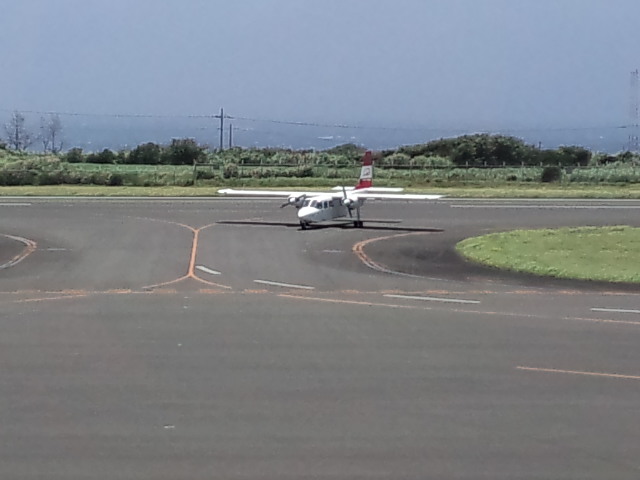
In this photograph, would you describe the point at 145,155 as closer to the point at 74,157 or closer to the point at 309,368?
the point at 74,157

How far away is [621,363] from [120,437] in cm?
927

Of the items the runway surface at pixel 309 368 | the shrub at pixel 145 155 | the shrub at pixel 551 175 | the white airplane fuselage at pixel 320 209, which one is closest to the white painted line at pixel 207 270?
the runway surface at pixel 309 368

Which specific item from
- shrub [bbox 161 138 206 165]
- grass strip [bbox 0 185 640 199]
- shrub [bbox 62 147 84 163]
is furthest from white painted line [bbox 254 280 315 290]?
shrub [bbox 62 147 84 163]

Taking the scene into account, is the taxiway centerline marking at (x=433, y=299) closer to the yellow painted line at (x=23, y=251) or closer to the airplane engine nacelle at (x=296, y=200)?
the yellow painted line at (x=23, y=251)

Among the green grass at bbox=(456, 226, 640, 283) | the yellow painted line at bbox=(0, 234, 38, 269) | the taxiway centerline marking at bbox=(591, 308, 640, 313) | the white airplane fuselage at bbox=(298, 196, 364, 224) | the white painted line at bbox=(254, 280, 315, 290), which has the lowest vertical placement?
the yellow painted line at bbox=(0, 234, 38, 269)

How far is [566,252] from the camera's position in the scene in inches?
1332

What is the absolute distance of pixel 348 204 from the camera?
145ft

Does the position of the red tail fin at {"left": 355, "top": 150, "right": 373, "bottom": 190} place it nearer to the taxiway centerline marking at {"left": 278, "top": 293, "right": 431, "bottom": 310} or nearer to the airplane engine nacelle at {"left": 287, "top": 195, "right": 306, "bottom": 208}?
the airplane engine nacelle at {"left": 287, "top": 195, "right": 306, "bottom": 208}

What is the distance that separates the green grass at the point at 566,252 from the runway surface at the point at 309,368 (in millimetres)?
A: 1378

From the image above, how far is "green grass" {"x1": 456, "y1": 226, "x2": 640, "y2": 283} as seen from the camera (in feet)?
98.7

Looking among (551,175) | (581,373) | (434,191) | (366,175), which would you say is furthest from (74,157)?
(581,373)

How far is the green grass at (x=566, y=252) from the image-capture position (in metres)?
30.1

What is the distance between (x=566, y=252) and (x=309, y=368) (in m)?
20.0

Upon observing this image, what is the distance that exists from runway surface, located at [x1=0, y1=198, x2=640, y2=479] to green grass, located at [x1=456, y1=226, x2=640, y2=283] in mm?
1378
